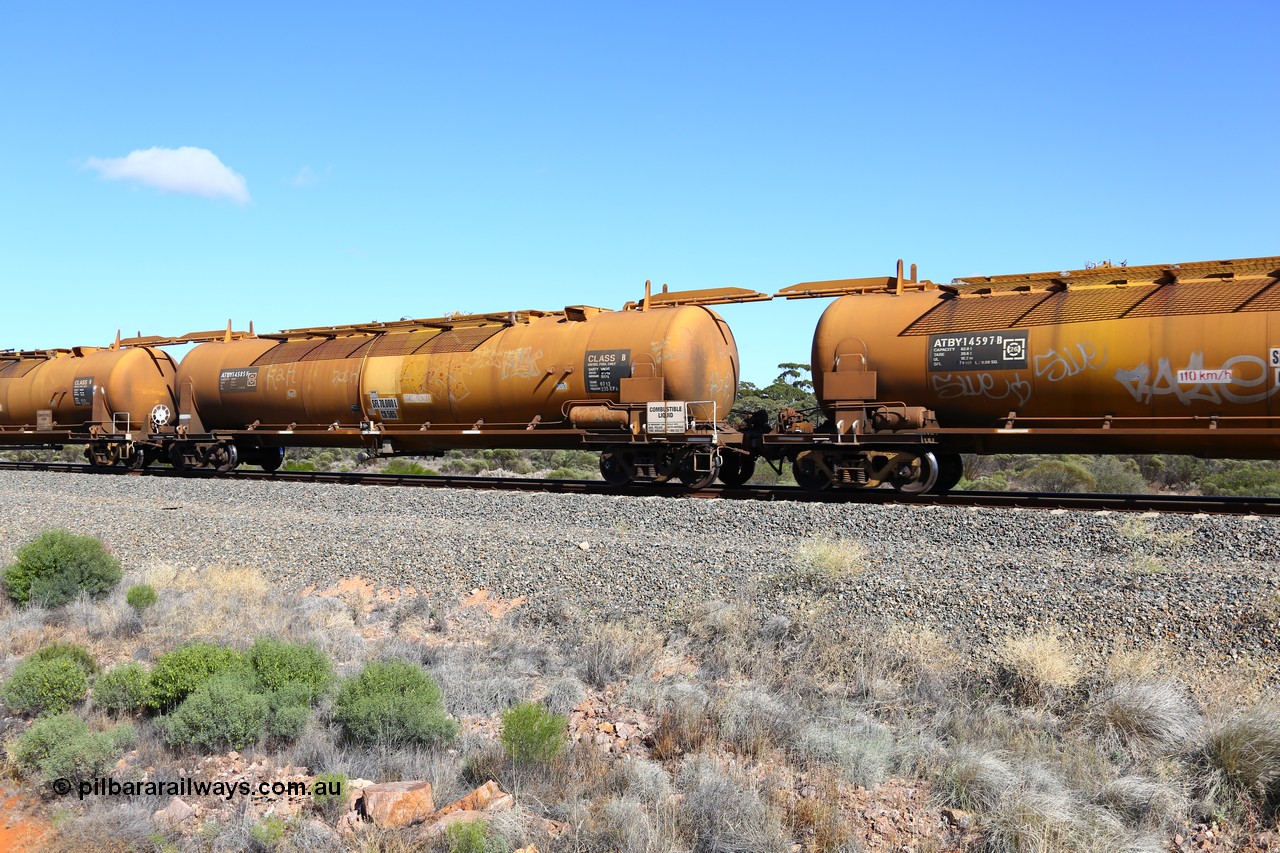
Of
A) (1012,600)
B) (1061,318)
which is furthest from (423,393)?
(1012,600)

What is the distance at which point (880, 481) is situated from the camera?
51.7ft

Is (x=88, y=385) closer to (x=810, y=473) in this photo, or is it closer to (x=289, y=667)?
(x=810, y=473)

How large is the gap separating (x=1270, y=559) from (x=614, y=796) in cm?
784

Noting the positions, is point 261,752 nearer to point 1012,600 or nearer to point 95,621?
point 95,621

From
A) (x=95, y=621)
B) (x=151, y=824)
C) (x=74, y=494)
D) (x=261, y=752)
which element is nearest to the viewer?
(x=151, y=824)

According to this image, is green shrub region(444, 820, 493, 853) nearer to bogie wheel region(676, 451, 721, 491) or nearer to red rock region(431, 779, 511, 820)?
red rock region(431, 779, 511, 820)

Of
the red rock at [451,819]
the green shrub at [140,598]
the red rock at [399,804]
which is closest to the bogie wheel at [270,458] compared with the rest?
the green shrub at [140,598]

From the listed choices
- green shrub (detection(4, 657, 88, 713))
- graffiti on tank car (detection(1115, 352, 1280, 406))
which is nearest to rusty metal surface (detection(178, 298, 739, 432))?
graffiti on tank car (detection(1115, 352, 1280, 406))

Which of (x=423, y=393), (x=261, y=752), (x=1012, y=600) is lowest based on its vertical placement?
(x=261, y=752)

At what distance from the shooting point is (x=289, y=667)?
7926mm

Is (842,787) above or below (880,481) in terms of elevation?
below

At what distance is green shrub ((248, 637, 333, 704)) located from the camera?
7758 mm

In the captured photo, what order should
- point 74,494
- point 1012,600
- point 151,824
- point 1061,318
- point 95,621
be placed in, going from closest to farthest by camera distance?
point 151,824 < point 1012,600 < point 95,621 < point 1061,318 < point 74,494

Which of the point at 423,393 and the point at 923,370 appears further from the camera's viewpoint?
the point at 423,393
